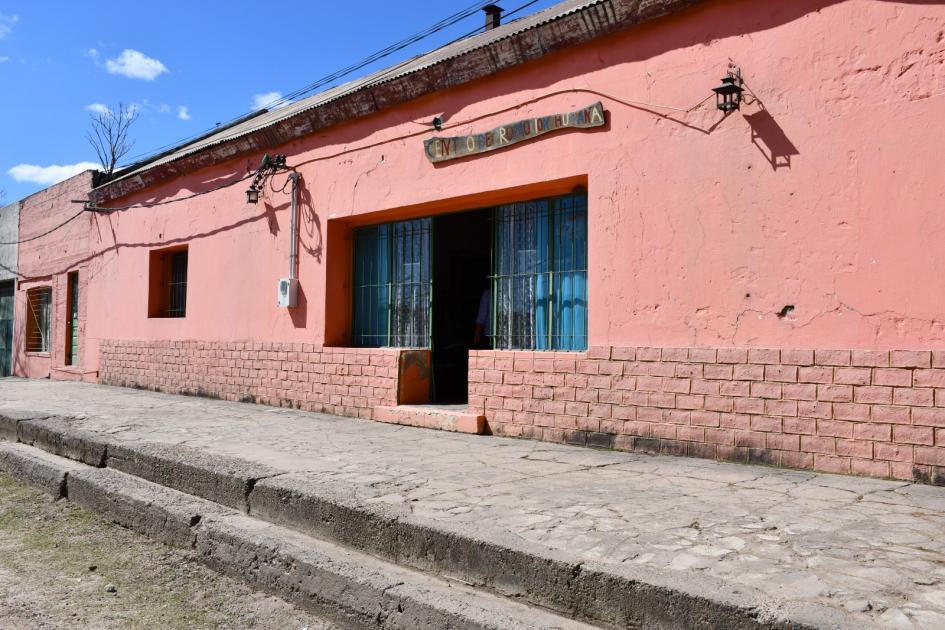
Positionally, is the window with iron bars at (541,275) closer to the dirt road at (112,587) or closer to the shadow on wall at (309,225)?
the shadow on wall at (309,225)

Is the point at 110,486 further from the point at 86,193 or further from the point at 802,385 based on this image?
the point at 86,193

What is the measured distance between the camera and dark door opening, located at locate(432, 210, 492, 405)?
27.5 ft

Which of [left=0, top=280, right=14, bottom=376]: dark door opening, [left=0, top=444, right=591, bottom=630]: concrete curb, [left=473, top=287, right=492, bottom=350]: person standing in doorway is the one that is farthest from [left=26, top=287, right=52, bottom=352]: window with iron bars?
[left=0, top=444, right=591, bottom=630]: concrete curb

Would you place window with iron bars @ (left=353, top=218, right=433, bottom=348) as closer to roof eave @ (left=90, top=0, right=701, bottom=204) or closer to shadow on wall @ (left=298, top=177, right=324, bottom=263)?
shadow on wall @ (left=298, top=177, right=324, bottom=263)

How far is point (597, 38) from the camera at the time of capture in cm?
634

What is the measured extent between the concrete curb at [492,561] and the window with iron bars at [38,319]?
40.5ft

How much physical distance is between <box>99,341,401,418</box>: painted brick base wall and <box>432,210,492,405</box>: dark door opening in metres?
0.74

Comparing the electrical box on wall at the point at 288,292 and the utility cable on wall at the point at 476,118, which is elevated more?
the utility cable on wall at the point at 476,118

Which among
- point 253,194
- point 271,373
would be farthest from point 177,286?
point 271,373

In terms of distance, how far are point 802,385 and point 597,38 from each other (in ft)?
10.9

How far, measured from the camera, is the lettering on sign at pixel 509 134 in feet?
20.7

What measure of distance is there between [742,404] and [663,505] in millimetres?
1685

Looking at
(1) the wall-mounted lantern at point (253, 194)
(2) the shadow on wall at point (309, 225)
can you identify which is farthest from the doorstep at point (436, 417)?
(1) the wall-mounted lantern at point (253, 194)

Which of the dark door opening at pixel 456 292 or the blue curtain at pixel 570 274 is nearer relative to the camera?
the blue curtain at pixel 570 274
